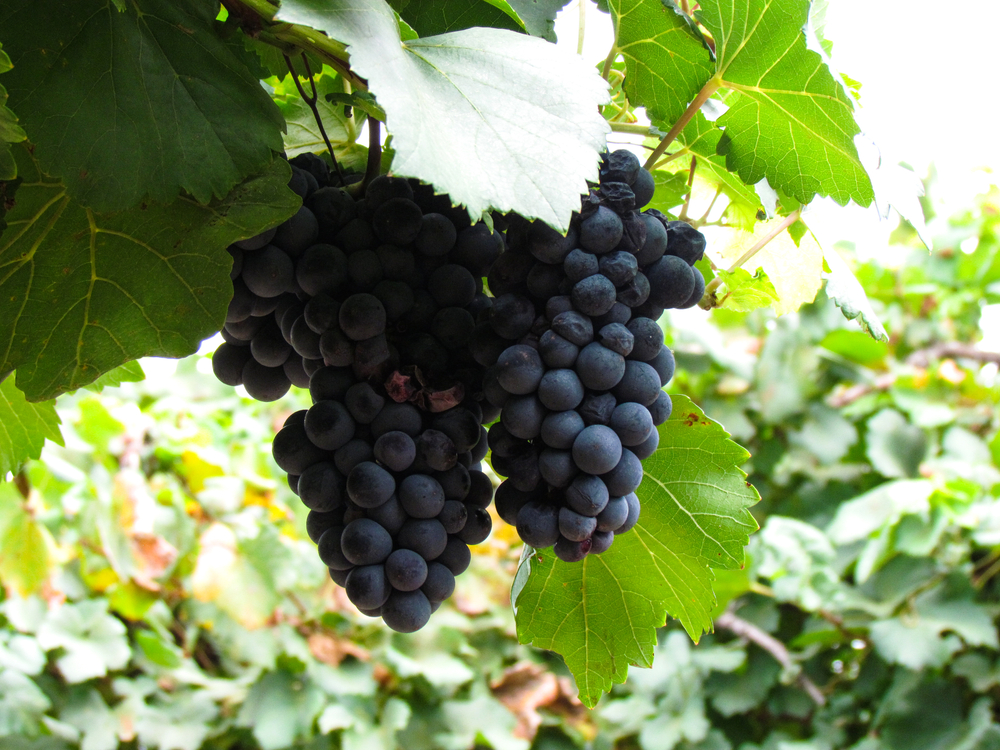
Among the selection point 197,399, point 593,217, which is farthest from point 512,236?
point 197,399

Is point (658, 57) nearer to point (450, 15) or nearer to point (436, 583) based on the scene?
point (450, 15)

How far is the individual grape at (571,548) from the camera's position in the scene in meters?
0.38

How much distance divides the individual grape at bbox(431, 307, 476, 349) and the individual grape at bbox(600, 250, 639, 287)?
73 millimetres

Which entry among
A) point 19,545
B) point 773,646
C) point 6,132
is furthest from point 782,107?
point 773,646

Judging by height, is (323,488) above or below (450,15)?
below

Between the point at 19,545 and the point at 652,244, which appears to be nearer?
the point at 652,244

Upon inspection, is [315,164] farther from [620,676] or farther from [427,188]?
[620,676]

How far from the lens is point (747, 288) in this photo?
48cm

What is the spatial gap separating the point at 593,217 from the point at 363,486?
0.55 feet

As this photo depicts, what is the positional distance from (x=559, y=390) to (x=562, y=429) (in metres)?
0.02

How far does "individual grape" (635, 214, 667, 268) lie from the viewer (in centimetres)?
39

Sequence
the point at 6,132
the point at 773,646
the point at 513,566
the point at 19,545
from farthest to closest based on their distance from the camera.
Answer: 1. the point at 513,566
2. the point at 773,646
3. the point at 19,545
4. the point at 6,132

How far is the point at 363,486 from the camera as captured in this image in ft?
1.27

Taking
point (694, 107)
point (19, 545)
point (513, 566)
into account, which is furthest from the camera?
point (513, 566)
